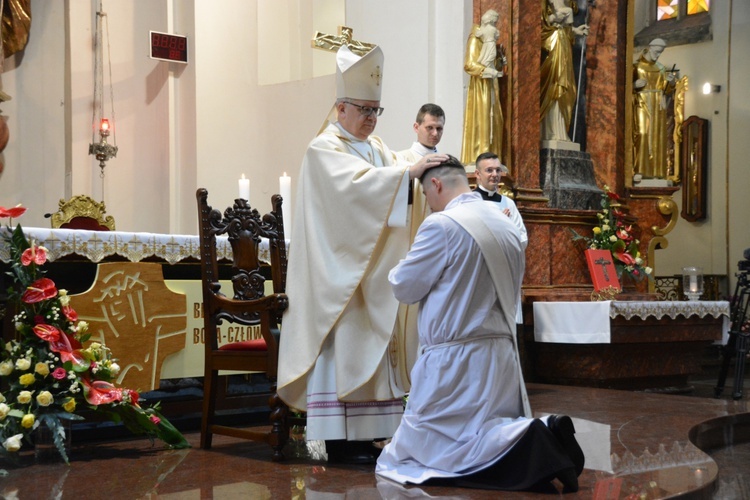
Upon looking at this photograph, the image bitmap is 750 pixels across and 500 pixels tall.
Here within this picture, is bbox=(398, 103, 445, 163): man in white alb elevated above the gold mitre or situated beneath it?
situated beneath

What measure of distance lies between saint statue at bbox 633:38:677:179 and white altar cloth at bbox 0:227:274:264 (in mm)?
6246

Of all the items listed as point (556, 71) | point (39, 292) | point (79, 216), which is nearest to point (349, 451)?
point (39, 292)

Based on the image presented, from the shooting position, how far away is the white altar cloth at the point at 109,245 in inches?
181

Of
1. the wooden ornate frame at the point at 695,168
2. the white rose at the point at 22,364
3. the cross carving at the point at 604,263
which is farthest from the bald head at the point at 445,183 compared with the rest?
the wooden ornate frame at the point at 695,168

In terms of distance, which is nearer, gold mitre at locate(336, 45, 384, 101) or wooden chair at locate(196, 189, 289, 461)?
gold mitre at locate(336, 45, 384, 101)

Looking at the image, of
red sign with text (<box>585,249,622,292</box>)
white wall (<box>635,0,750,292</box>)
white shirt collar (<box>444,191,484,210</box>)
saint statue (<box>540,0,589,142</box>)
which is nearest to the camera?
white shirt collar (<box>444,191,484,210</box>)

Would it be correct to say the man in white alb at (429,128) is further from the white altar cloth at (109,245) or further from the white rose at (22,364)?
the white rose at (22,364)

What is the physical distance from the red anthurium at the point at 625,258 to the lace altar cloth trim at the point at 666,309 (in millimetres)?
781

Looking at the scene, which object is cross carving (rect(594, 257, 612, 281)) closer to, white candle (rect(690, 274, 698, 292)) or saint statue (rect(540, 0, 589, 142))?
white candle (rect(690, 274, 698, 292))

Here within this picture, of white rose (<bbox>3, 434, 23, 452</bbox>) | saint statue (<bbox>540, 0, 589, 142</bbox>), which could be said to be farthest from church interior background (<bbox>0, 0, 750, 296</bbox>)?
white rose (<bbox>3, 434, 23, 452</bbox>)

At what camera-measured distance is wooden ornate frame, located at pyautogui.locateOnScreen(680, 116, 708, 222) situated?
15039 millimetres

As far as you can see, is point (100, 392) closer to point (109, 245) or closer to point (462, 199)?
point (109, 245)

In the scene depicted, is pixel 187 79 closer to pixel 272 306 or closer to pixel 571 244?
pixel 571 244

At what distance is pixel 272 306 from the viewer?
4.13 meters
